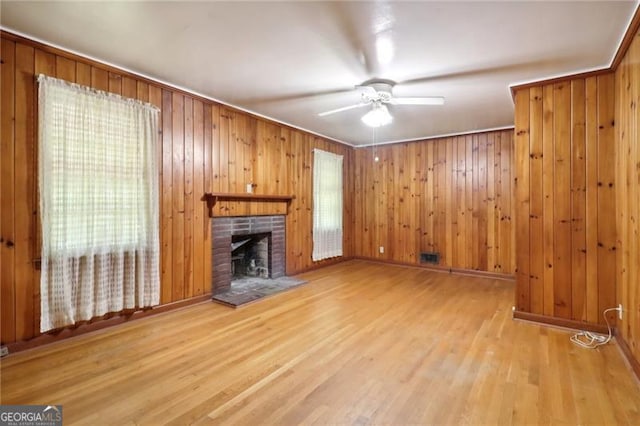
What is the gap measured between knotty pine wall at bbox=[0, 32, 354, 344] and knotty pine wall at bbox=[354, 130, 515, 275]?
1235 mm

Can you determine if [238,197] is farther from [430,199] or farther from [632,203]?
[632,203]

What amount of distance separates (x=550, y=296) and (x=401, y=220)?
3.13m

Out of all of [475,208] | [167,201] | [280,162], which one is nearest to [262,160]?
[280,162]

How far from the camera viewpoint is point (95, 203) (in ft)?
9.13

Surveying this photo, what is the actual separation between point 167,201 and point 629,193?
4.11 m

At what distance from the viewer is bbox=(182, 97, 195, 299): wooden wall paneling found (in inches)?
142

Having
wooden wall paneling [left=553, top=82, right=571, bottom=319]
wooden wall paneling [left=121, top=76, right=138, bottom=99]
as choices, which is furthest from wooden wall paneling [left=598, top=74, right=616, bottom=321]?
wooden wall paneling [left=121, top=76, right=138, bottom=99]

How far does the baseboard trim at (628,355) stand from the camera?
2.15 m

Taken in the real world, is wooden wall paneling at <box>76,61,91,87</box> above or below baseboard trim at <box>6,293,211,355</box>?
above

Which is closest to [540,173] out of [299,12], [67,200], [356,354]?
[356,354]

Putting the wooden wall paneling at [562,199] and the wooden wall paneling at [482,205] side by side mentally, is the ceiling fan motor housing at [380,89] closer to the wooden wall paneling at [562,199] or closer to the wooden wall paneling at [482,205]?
the wooden wall paneling at [562,199]

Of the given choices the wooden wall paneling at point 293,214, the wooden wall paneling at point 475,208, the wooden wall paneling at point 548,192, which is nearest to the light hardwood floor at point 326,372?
the wooden wall paneling at point 548,192

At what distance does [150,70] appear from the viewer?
3.02 meters

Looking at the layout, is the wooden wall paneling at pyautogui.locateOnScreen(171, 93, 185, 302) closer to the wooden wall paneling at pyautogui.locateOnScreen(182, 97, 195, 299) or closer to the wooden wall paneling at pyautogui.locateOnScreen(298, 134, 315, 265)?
the wooden wall paneling at pyautogui.locateOnScreen(182, 97, 195, 299)
